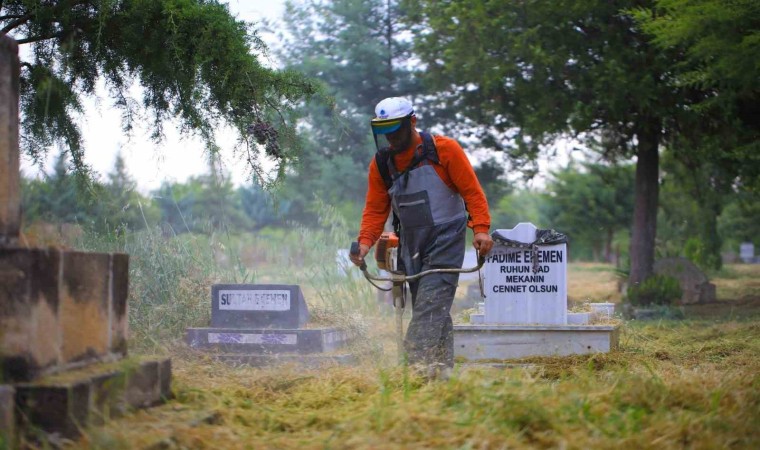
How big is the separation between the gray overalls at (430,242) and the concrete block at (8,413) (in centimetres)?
293

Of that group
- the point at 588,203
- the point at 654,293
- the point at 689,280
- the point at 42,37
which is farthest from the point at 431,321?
the point at 588,203

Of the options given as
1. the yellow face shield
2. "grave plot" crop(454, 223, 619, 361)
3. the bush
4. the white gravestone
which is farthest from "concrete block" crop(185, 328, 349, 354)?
the bush

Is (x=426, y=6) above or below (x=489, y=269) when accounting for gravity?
above

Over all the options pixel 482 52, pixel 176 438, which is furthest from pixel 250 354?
pixel 482 52

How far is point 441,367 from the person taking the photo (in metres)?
6.23

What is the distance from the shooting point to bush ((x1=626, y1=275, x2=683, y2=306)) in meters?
15.8

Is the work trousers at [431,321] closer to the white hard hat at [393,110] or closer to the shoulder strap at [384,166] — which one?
the shoulder strap at [384,166]

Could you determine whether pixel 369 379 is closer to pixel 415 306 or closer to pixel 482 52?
pixel 415 306

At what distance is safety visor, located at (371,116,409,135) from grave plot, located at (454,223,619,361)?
2.40 meters

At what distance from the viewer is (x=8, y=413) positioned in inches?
155

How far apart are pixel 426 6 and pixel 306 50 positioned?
6267 millimetres

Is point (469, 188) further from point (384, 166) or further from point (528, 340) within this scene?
point (528, 340)

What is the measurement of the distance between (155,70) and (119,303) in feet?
10.6

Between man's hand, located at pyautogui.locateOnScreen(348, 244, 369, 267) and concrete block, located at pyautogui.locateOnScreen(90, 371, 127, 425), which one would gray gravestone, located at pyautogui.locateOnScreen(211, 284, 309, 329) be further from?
concrete block, located at pyautogui.locateOnScreen(90, 371, 127, 425)
